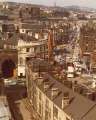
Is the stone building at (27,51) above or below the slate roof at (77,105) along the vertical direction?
below

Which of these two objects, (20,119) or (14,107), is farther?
(14,107)

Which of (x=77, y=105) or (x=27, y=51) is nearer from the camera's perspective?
(x=77, y=105)

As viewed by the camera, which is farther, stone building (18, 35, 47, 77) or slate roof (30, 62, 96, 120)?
stone building (18, 35, 47, 77)

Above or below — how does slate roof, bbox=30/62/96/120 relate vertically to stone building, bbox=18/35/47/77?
above

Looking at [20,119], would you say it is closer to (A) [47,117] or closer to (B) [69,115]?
(A) [47,117]

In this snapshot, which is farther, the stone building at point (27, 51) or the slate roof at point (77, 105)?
the stone building at point (27, 51)

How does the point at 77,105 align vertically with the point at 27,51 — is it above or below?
above

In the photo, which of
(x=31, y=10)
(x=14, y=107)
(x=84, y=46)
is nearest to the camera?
(x=14, y=107)

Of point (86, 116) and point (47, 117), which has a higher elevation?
point (86, 116)

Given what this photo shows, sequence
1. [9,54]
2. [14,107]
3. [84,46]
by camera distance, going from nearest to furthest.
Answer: [14,107]
[9,54]
[84,46]

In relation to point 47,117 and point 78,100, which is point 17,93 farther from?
point 78,100

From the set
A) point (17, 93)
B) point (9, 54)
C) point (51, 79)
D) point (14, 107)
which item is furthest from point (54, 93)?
point (9, 54)
